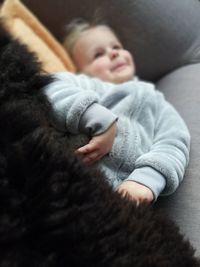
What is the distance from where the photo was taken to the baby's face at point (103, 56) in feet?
3.63

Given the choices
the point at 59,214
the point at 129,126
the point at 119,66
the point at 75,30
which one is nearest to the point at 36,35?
the point at 75,30

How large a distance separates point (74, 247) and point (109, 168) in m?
0.26

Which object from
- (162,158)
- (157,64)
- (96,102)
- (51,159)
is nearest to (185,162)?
(162,158)

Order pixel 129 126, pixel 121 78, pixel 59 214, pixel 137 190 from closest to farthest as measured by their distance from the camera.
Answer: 1. pixel 59 214
2. pixel 137 190
3. pixel 129 126
4. pixel 121 78

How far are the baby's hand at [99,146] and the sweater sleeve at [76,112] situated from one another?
10 millimetres

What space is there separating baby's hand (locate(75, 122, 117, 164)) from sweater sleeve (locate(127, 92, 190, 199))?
0.06 m

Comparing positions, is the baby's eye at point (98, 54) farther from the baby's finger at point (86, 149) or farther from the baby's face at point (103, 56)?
the baby's finger at point (86, 149)

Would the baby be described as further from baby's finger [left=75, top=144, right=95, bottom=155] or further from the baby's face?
the baby's face

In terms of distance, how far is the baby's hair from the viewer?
118 cm

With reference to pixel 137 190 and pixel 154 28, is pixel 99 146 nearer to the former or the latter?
pixel 137 190

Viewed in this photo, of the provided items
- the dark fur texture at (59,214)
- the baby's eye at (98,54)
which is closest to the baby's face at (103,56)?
the baby's eye at (98,54)

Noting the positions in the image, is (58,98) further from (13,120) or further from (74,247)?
(74,247)

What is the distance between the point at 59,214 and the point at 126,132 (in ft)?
0.99

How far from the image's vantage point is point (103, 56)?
1147mm
